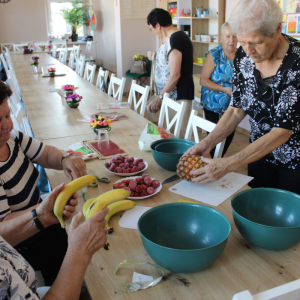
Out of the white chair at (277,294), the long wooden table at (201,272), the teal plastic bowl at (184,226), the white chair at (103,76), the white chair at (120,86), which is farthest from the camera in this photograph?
the white chair at (103,76)

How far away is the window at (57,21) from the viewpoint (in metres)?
11.0

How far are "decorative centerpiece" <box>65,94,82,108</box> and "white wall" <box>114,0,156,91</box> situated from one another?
442cm

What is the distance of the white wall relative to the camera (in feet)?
22.5

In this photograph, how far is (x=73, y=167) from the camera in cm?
160

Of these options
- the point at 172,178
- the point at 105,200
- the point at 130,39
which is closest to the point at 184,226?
the point at 105,200

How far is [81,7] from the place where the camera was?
10164 millimetres

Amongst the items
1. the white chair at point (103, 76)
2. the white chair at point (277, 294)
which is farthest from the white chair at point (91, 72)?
the white chair at point (277, 294)

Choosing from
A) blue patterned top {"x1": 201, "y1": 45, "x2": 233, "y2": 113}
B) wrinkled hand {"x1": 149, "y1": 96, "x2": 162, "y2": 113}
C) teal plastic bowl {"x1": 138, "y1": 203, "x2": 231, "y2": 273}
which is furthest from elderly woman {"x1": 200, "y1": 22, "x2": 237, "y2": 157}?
teal plastic bowl {"x1": 138, "y1": 203, "x2": 231, "y2": 273}

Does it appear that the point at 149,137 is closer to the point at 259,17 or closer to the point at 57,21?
the point at 259,17

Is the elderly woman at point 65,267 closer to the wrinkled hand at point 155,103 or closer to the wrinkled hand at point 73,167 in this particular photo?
the wrinkled hand at point 73,167

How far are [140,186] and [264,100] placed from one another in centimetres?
77

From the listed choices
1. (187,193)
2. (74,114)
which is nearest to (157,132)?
(187,193)

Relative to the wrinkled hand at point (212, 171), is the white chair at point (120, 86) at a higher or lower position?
higher

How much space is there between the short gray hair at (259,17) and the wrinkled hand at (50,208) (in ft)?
3.38
